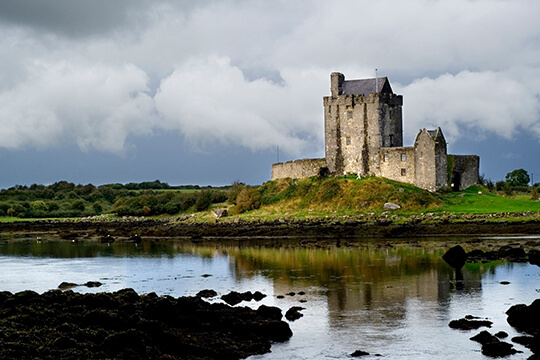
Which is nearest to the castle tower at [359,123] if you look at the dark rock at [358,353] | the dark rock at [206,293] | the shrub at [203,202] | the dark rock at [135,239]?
the shrub at [203,202]

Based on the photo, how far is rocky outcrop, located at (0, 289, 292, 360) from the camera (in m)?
14.8

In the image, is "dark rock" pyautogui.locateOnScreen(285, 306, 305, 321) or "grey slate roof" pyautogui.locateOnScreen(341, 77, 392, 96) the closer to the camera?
"dark rock" pyautogui.locateOnScreen(285, 306, 305, 321)

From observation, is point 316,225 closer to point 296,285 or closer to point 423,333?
Answer: point 296,285

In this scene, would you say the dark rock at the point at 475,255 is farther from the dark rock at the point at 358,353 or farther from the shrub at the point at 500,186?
the shrub at the point at 500,186

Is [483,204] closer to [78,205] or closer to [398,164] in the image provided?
[398,164]

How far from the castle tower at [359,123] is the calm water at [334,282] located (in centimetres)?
1535

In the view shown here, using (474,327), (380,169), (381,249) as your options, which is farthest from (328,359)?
(380,169)

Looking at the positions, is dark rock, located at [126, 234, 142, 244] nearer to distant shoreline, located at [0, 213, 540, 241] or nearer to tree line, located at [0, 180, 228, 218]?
distant shoreline, located at [0, 213, 540, 241]

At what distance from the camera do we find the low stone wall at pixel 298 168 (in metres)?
59.2

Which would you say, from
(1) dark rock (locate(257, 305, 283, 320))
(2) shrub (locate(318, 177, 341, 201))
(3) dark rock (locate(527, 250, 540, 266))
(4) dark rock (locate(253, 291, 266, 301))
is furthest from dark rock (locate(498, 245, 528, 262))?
(2) shrub (locate(318, 177, 341, 201))

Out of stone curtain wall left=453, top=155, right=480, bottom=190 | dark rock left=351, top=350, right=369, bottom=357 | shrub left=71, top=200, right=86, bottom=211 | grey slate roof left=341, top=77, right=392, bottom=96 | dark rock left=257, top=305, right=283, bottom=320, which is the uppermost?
grey slate roof left=341, top=77, right=392, bottom=96

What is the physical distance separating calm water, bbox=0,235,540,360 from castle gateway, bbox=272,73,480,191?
14103mm

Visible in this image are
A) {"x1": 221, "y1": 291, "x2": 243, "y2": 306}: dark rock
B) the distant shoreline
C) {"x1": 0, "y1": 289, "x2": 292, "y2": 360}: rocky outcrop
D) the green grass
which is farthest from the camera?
the green grass

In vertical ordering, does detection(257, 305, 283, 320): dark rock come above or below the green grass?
below
